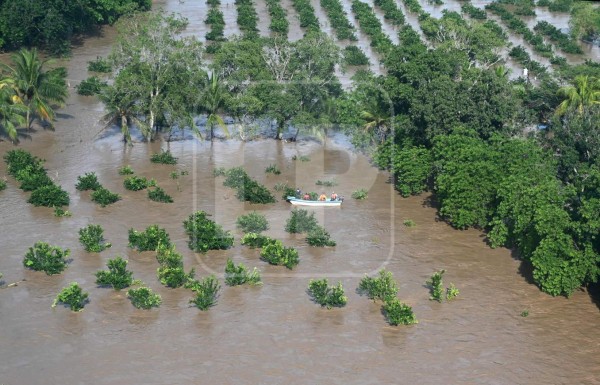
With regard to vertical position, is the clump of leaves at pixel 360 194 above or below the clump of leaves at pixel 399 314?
above

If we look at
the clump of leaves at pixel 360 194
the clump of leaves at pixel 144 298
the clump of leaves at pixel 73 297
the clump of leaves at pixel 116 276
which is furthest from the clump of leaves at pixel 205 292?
the clump of leaves at pixel 360 194

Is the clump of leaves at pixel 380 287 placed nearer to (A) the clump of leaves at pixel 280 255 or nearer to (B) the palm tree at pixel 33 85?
(A) the clump of leaves at pixel 280 255

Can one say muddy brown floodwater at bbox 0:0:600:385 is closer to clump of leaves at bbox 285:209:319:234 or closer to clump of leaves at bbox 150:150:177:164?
clump of leaves at bbox 285:209:319:234

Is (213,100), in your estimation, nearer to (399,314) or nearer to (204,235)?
(204,235)

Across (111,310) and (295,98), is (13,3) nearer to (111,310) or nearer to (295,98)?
(295,98)

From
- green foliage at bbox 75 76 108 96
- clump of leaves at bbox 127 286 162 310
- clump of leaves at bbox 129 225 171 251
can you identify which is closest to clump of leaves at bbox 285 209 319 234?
clump of leaves at bbox 129 225 171 251

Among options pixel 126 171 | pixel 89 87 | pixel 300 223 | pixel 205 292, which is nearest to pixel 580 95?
pixel 300 223

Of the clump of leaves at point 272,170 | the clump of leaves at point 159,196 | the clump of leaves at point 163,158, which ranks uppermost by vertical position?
the clump of leaves at point 163,158
